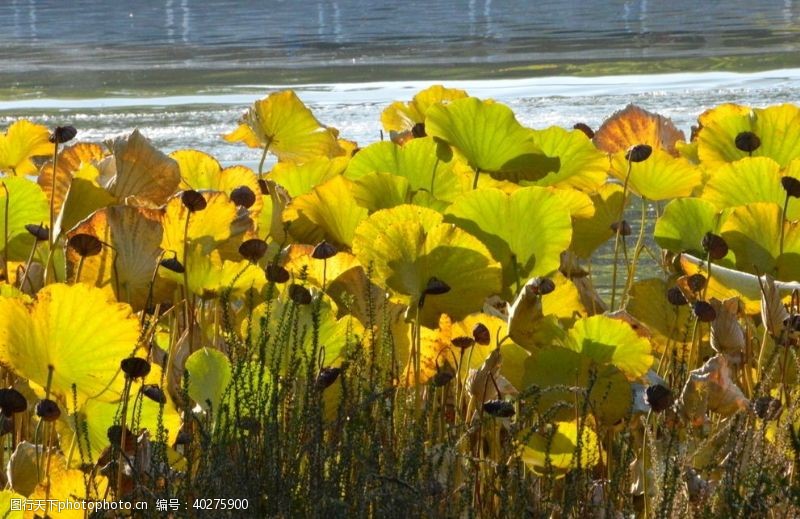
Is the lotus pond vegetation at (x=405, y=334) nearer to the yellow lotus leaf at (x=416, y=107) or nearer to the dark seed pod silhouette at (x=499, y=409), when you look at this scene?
the dark seed pod silhouette at (x=499, y=409)

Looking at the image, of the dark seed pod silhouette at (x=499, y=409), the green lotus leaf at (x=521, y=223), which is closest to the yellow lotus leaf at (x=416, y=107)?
the green lotus leaf at (x=521, y=223)

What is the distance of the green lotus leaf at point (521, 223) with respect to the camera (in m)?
2.12

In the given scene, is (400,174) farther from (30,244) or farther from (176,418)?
(176,418)

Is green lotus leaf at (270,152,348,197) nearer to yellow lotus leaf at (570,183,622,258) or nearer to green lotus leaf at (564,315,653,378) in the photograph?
yellow lotus leaf at (570,183,622,258)

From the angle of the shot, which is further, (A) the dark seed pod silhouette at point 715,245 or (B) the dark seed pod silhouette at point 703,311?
(A) the dark seed pod silhouette at point 715,245

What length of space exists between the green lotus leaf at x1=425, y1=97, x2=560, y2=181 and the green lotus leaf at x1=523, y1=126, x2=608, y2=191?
101 millimetres

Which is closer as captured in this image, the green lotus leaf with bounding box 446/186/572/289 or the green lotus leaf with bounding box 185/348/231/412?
the green lotus leaf with bounding box 185/348/231/412

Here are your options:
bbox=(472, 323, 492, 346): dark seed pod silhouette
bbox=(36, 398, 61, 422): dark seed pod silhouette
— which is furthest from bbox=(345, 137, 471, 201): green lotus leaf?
bbox=(36, 398, 61, 422): dark seed pod silhouette

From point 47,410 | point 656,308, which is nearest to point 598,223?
point 656,308

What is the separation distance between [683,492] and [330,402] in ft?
1.57

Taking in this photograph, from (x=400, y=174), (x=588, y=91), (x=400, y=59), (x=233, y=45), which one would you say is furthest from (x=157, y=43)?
(x=400, y=174)

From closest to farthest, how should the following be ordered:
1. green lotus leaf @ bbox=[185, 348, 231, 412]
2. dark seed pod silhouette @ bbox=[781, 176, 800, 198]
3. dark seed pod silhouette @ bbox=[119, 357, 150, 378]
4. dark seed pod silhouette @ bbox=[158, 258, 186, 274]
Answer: dark seed pod silhouette @ bbox=[119, 357, 150, 378], green lotus leaf @ bbox=[185, 348, 231, 412], dark seed pod silhouette @ bbox=[158, 258, 186, 274], dark seed pod silhouette @ bbox=[781, 176, 800, 198]

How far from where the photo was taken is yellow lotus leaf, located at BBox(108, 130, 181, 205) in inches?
90.7

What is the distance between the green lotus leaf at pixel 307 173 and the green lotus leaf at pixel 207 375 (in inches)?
33.5
